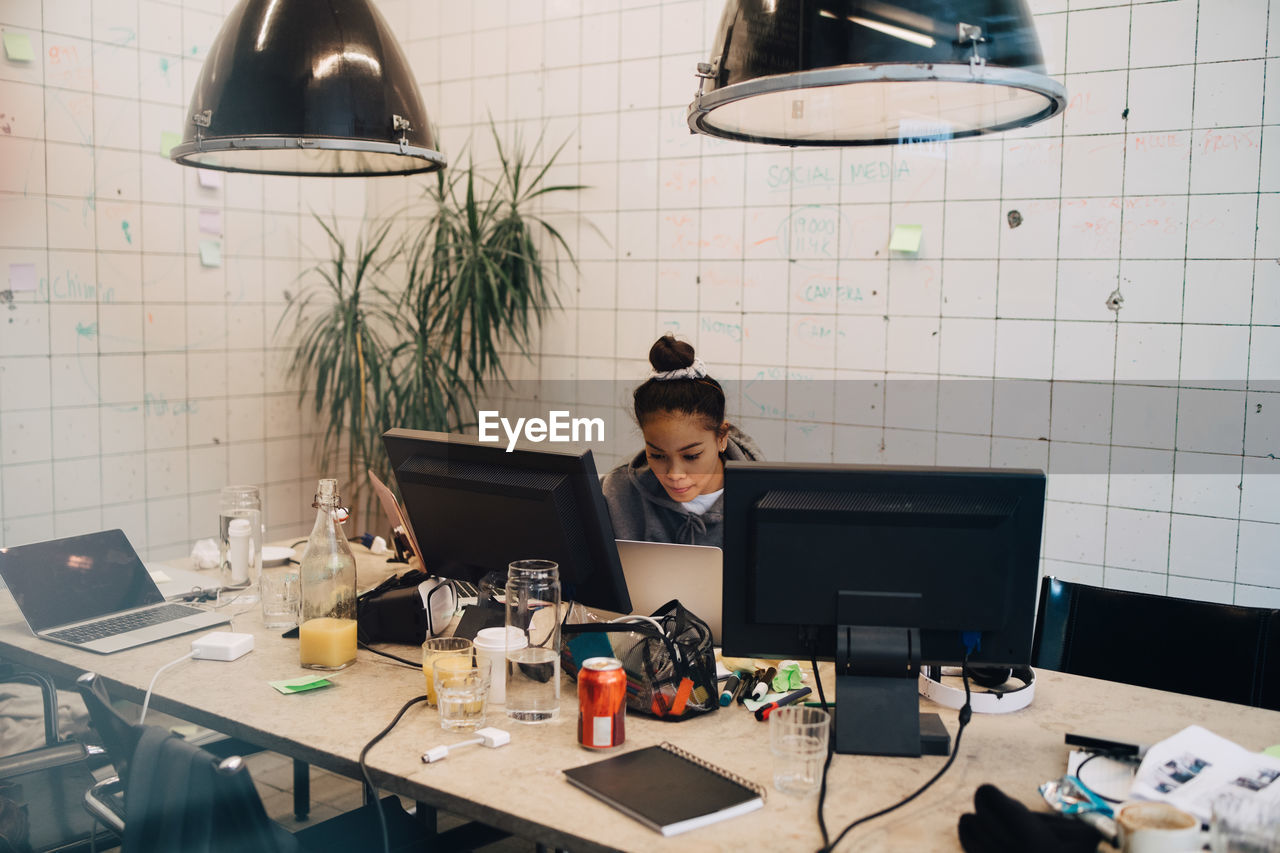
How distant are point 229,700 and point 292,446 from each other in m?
2.48

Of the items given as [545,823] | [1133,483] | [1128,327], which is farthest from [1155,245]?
[545,823]

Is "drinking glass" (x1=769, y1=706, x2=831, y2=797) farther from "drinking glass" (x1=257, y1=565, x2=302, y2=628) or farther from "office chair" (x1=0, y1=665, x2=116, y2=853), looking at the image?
"office chair" (x1=0, y1=665, x2=116, y2=853)

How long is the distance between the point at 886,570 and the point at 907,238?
5.74 ft

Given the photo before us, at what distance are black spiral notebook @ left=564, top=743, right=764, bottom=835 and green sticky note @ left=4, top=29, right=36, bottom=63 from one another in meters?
2.86

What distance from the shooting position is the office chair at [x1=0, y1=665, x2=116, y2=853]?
72.6 inches

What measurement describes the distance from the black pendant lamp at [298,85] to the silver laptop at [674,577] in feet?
2.99

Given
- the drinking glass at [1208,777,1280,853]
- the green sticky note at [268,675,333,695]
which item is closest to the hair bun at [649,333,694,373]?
the green sticky note at [268,675,333,695]

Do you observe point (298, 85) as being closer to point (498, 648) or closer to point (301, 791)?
point (498, 648)

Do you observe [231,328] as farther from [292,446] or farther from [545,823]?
[545,823]

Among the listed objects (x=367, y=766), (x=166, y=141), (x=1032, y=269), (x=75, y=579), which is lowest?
(x=367, y=766)

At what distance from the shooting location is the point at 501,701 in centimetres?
171

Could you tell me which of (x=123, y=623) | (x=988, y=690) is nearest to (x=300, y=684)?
(x=123, y=623)

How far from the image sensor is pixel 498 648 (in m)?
1.67

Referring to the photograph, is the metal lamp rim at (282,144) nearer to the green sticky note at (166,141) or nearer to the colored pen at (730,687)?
the colored pen at (730,687)
